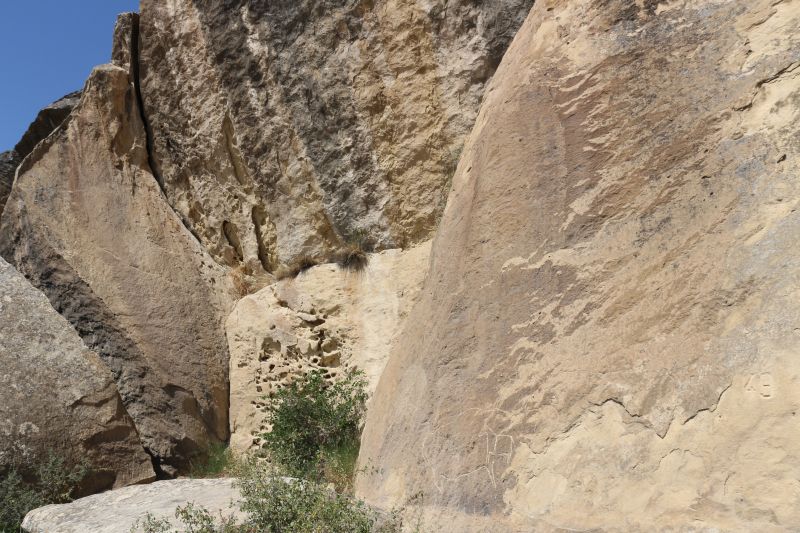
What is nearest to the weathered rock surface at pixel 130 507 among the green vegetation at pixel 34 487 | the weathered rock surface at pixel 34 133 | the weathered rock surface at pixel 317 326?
the green vegetation at pixel 34 487

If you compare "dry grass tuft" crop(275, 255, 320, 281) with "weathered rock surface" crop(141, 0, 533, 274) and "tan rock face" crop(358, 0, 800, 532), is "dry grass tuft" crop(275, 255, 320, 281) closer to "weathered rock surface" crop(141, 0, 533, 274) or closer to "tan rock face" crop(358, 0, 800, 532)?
"weathered rock surface" crop(141, 0, 533, 274)

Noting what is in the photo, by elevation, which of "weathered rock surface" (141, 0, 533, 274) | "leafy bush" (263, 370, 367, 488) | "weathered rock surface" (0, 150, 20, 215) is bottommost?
"leafy bush" (263, 370, 367, 488)

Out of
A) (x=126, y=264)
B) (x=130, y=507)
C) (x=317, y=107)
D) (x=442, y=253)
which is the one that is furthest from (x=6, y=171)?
(x=442, y=253)

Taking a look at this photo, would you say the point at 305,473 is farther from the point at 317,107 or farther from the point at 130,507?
the point at 317,107

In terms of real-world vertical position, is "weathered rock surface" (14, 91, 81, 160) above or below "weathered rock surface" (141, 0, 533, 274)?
above

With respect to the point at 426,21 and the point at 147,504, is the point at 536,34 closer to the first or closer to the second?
the point at 426,21

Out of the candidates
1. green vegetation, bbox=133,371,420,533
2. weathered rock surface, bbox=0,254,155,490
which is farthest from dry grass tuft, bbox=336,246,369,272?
weathered rock surface, bbox=0,254,155,490

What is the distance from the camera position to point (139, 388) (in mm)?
6305

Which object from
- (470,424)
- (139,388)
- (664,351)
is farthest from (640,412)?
(139,388)

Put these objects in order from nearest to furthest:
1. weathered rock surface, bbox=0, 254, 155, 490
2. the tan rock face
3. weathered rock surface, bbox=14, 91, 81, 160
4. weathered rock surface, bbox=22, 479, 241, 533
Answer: the tan rock face < weathered rock surface, bbox=22, 479, 241, 533 < weathered rock surface, bbox=0, 254, 155, 490 < weathered rock surface, bbox=14, 91, 81, 160

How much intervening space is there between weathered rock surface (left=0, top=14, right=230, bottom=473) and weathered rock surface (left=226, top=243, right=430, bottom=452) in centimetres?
29

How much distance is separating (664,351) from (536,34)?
2087 millimetres

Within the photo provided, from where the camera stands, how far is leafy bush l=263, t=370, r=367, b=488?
559 centimetres

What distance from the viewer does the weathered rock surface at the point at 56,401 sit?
5.57 metres
